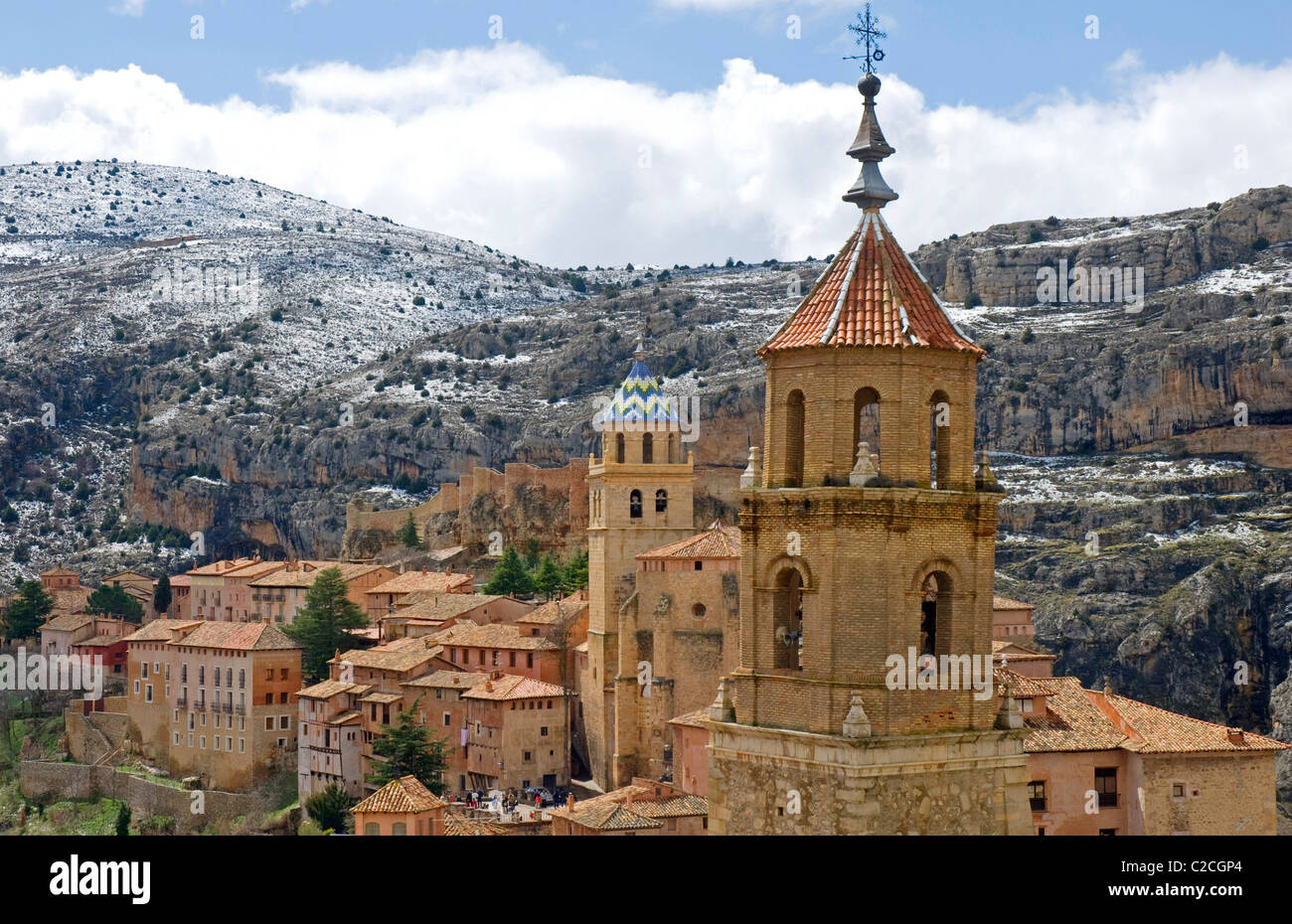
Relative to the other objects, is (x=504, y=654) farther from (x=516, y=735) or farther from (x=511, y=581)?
(x=511, y=581)

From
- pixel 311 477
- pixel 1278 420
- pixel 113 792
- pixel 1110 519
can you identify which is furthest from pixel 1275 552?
pixel 311 477

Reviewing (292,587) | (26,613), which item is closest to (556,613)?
(292,587)

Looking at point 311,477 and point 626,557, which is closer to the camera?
point 626,557

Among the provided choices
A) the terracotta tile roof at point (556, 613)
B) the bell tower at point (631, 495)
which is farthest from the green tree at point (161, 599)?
the bell tower at point (631, 495)

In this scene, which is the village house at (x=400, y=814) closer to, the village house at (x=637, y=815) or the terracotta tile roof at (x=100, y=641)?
the village house at (x=637, y=815)

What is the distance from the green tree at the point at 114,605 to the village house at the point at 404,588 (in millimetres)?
15962

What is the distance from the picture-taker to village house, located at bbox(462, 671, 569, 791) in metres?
66.6

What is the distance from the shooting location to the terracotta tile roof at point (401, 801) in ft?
175

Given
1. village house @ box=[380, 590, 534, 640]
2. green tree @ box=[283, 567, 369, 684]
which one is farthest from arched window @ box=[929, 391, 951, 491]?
green tree @ box=[283, 567, 369, 684]

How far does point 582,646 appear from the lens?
235 ft

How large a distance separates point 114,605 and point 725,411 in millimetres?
37372

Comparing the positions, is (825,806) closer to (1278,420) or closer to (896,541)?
(896,541)

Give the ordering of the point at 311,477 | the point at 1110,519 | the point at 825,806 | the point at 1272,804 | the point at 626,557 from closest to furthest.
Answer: the point at 825,806 → the point at 1272,804 → the point at 626,557 → the point at 1110,519 → the point at 311,477
